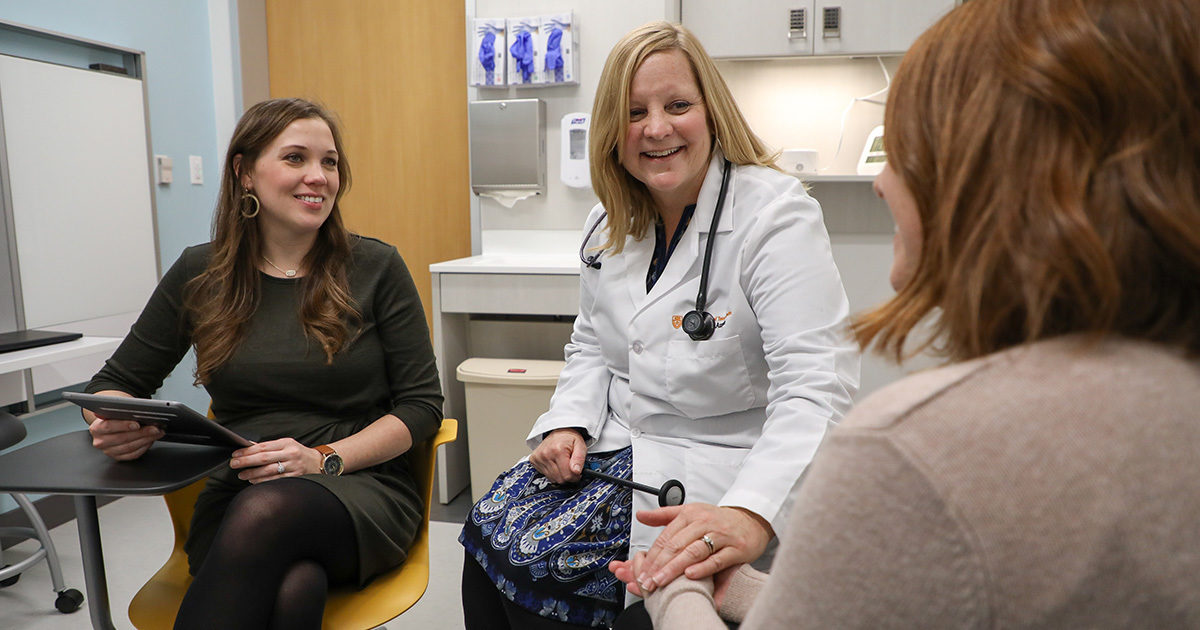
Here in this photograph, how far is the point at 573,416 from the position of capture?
1.42 metres

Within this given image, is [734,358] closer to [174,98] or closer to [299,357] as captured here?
[299,357]

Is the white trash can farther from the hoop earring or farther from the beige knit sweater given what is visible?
the beige knit sweater

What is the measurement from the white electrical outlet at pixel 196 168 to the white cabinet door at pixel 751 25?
1.98 meters

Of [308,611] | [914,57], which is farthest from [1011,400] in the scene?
[308,611]

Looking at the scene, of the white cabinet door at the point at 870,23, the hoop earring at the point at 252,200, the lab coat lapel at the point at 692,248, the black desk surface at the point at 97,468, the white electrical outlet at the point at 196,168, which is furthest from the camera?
the white electrical outlet at the point at 196,168

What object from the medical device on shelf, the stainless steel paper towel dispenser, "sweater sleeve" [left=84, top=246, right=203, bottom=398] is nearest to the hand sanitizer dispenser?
the stainless steel paper towel dispenser

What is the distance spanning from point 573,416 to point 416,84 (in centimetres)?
230

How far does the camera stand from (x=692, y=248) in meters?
1.35

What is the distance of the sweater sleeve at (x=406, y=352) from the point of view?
156 cm

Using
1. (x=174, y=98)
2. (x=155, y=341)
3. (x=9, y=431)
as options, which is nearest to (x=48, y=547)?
(x=9, y=431)

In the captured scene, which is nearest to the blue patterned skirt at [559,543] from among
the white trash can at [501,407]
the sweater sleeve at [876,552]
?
the sweater sleeve at [876,552]

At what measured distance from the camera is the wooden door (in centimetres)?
329

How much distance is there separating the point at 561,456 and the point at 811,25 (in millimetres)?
2032

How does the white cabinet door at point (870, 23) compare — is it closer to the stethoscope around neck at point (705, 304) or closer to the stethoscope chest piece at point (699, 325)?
the stethoscope around neck at point (705, 304)
